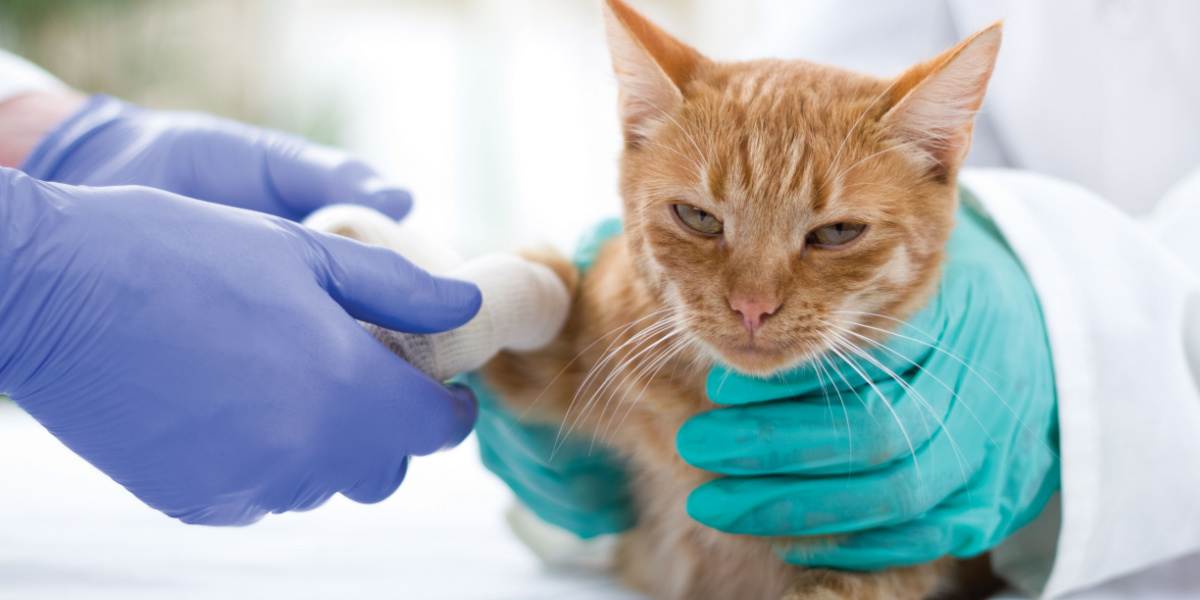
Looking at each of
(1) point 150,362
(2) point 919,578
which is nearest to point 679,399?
(2) point 919,578

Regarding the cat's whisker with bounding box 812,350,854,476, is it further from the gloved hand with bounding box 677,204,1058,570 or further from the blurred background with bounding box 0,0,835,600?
the blurred background with bounding box 0,0,835,600

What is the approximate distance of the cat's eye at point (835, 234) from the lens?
1.28 meters

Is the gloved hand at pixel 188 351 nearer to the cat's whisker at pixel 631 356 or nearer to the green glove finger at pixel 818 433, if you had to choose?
the cat's whisker at pixel 631 356

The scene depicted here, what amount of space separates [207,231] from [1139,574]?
1473 mm

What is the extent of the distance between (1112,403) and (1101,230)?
0.31m

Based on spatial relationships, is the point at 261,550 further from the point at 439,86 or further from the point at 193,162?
the point at 439,86

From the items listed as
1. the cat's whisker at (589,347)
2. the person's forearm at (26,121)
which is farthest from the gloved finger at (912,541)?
the person's forearm at (26,121)

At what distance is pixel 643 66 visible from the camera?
4.50 feet

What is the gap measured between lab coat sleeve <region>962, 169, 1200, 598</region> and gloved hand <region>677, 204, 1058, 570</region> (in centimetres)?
7

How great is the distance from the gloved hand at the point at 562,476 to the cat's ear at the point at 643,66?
54 centimetres

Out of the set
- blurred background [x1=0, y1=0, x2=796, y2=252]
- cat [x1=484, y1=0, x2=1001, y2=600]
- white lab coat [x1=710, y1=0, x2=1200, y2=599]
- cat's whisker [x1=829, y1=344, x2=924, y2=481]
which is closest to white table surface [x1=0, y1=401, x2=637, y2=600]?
cat [x1=484, y1=0, x2=1001, y2=600]

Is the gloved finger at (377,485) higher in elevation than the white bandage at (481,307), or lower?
lower

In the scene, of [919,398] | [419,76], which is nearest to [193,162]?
[919,398]

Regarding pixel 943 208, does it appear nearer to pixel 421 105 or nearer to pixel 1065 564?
pixel 1065 564
